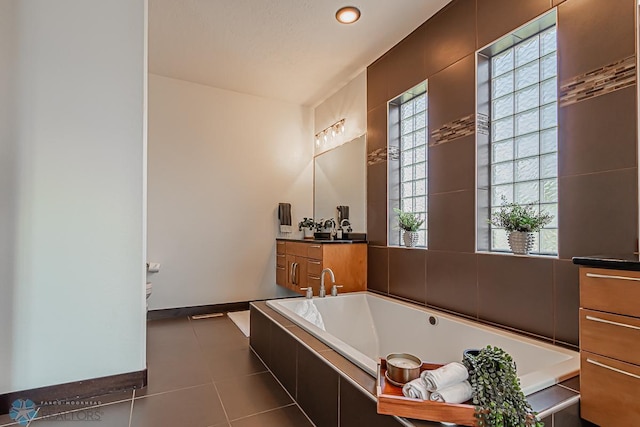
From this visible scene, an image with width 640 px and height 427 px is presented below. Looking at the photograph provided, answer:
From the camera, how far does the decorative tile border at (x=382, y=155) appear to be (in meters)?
3.20

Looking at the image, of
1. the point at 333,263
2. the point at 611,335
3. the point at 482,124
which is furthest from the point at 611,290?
the point at 333,263

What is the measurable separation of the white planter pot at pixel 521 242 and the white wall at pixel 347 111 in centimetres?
200

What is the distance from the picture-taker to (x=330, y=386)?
4.99 feet

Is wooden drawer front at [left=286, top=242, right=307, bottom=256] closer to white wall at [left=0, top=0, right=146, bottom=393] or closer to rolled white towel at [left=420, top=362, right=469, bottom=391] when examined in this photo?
white wall at [left=0, top=0, right=146, bottom=393]

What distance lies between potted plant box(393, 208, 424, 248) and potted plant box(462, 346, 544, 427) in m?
1.73

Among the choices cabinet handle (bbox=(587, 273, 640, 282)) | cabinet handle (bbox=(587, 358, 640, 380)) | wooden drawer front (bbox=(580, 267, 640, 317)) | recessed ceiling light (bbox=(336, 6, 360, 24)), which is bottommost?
cabinet handle (bbox=(587, 358, 640, 380))

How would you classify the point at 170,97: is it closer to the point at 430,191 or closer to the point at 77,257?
the point at 77,257

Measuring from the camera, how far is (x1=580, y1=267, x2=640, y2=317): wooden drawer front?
3.71ft

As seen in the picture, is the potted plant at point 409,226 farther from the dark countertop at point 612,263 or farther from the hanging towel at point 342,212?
the dark countertop at point 612,263

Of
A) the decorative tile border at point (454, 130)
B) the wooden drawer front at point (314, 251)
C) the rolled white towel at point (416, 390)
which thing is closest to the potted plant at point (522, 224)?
the decorative tile border at point (454, 130)

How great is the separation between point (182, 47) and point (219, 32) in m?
0.50

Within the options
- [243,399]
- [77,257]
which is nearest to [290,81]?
[77,257]

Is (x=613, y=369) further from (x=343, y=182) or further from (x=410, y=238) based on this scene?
(x=343, y=182)

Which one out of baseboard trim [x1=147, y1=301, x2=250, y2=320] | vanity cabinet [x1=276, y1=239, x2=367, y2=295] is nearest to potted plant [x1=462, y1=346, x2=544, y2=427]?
vanity cabinet [x1=276, y1=239, x2=367, y2=295]
